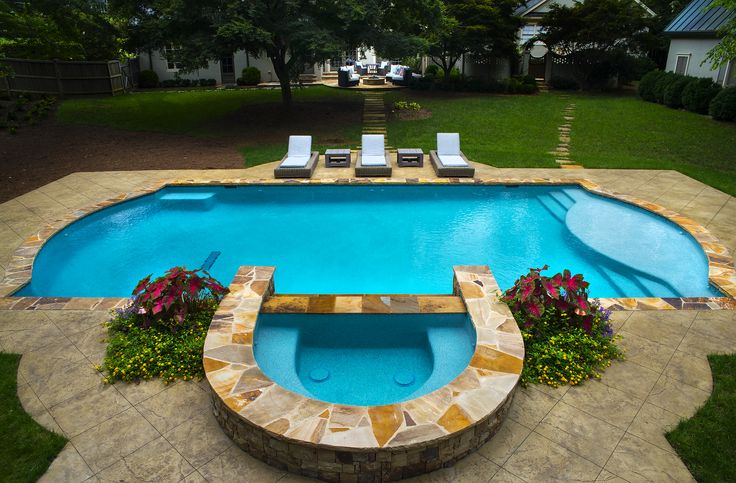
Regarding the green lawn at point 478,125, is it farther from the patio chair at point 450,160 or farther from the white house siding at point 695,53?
the white house siding at point 695,53

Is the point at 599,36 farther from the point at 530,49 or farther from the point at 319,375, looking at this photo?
the point at 319,375

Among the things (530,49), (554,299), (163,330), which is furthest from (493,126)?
(163,330)

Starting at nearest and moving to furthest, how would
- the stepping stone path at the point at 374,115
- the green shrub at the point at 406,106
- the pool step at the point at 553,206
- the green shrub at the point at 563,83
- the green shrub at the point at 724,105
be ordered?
the pool step at the point at 553,206
the green shrub at the point at 724,105
the stepping stone path at the point at 374,115
the green shrub at the point at 406,106
the green shrub at the point at 563,83

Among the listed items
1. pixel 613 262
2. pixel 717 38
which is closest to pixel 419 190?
pixel 613 262

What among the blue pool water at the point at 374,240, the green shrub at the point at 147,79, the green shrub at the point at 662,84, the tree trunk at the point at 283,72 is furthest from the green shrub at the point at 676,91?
the green shrub at the point at 147,79

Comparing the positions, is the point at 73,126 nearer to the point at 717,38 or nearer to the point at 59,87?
the point at 59,87

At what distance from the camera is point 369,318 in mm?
6211

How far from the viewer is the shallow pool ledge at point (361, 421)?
394 cm

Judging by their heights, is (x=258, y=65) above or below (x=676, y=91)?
above

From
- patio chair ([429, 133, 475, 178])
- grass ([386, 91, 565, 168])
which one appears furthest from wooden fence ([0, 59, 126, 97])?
patio chair ([429, 133, 475, 178])

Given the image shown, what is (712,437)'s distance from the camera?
4.43 meters

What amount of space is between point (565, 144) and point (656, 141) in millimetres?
3098

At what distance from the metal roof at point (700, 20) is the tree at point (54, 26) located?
78.3ft

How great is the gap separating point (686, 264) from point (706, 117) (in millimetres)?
14709
